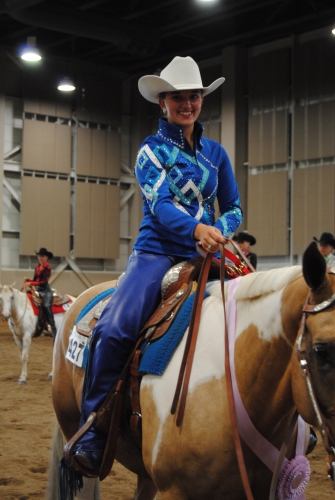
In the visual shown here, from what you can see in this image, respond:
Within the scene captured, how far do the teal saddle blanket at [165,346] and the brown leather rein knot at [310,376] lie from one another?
620 mm

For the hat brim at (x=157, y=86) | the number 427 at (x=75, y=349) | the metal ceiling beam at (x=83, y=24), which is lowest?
the number 427 at (x=75, y=349)

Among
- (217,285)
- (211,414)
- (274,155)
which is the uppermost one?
(274,155)

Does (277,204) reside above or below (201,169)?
above

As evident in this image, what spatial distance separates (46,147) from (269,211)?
6.40 meters

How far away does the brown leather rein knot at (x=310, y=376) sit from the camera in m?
1.82

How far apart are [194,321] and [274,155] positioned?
13.4 metres

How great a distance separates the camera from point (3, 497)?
4184 millimetres

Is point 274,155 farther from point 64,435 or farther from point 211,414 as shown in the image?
point 211,414

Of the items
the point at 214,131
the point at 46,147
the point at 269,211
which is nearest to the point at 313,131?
the point at 269,211

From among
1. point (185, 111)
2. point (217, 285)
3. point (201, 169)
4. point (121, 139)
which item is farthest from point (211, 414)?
point (121, 139)

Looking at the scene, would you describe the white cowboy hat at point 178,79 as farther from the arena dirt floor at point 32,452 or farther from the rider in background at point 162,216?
the arena dirt floor at point 32,452

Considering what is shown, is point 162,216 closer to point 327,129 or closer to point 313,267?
point 313,267

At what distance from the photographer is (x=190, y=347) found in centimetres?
231

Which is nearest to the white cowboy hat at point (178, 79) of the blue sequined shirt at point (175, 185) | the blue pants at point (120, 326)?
the blue sequined shirt at point (175, 185)
